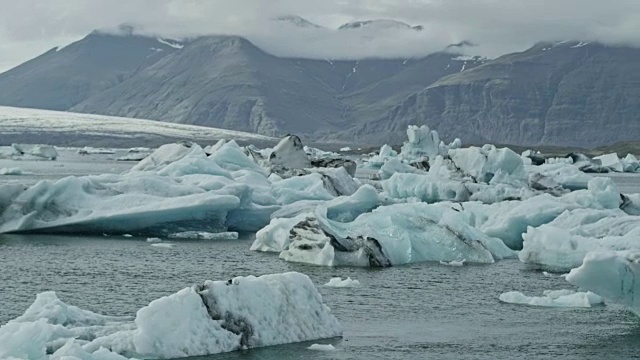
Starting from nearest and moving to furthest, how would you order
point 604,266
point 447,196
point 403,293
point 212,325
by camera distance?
point 212,325, point 604,266, point 403,293, point 447,196

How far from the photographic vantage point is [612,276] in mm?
16031

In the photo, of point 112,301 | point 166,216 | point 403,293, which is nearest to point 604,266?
point 403,293

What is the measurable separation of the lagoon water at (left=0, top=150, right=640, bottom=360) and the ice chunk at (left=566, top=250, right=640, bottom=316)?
0.60 meters

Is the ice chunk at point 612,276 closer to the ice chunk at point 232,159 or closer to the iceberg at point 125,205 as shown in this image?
the iceberg at point 125,205

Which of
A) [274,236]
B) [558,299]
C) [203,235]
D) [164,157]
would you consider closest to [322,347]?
[558,299]

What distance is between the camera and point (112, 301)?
1819 centimetres

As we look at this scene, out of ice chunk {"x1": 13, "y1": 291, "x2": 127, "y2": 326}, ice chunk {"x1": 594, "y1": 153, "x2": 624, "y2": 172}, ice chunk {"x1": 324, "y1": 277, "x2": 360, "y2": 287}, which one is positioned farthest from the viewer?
ice chunk {"x1": 594, "y1": 153, "x2": 624, "y2": 172}

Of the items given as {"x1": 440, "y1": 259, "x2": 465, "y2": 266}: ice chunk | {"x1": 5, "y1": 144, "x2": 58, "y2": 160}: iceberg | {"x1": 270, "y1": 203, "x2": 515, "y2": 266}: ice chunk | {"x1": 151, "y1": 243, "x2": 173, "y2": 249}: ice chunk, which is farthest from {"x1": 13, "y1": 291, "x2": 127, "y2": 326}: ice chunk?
{"x1": 5, "y1": 144, "x2": 58, "y2": 160}: iceberg

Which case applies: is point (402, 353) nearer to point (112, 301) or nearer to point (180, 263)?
point (112, 301)

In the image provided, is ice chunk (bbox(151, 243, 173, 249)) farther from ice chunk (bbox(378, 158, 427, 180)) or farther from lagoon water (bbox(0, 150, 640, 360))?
ice chunk (bbox(378, 158, 427, 180))

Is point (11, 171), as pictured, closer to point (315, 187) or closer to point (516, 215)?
point (315, 187)

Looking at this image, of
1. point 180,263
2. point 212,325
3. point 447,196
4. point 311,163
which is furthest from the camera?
point 311,163

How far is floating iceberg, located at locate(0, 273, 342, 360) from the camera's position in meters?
12.6

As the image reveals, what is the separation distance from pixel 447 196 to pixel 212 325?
26.4 m
